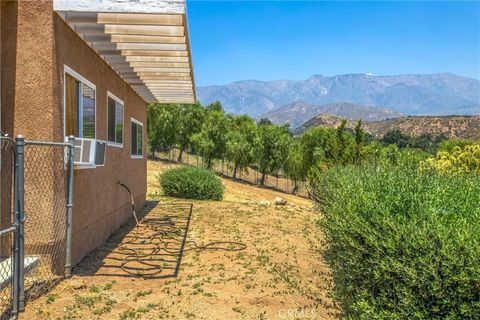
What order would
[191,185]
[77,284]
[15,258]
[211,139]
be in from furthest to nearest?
[211,139] → [191,185] → [77,284] → [15,258]

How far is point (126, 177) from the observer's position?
1185 centimetres

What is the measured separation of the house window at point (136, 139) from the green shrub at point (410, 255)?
31.8 ft

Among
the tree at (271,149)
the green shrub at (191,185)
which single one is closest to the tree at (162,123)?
the tree at (271,149)

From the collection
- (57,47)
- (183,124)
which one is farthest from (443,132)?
(57,47)

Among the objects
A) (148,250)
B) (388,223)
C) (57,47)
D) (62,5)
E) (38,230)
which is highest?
(62,5)

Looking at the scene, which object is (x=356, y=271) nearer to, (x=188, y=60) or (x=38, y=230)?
(x=38, y=230)

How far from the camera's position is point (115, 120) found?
33.9ft

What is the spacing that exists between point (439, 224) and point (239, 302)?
3073 mm

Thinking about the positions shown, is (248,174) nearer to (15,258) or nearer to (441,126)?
(441,126)

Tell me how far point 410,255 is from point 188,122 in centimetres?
4529

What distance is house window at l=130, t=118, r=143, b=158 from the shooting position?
44.2 ft

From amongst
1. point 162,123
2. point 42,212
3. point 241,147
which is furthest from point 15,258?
point 162,123

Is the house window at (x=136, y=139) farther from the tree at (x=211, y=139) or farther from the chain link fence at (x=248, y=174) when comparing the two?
the chain link fence at (x=248, y=174)

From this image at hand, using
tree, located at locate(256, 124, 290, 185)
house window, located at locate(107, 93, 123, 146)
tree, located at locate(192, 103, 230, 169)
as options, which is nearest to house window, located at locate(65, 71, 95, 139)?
house window, located at locate(107, 93, 123, 146)
